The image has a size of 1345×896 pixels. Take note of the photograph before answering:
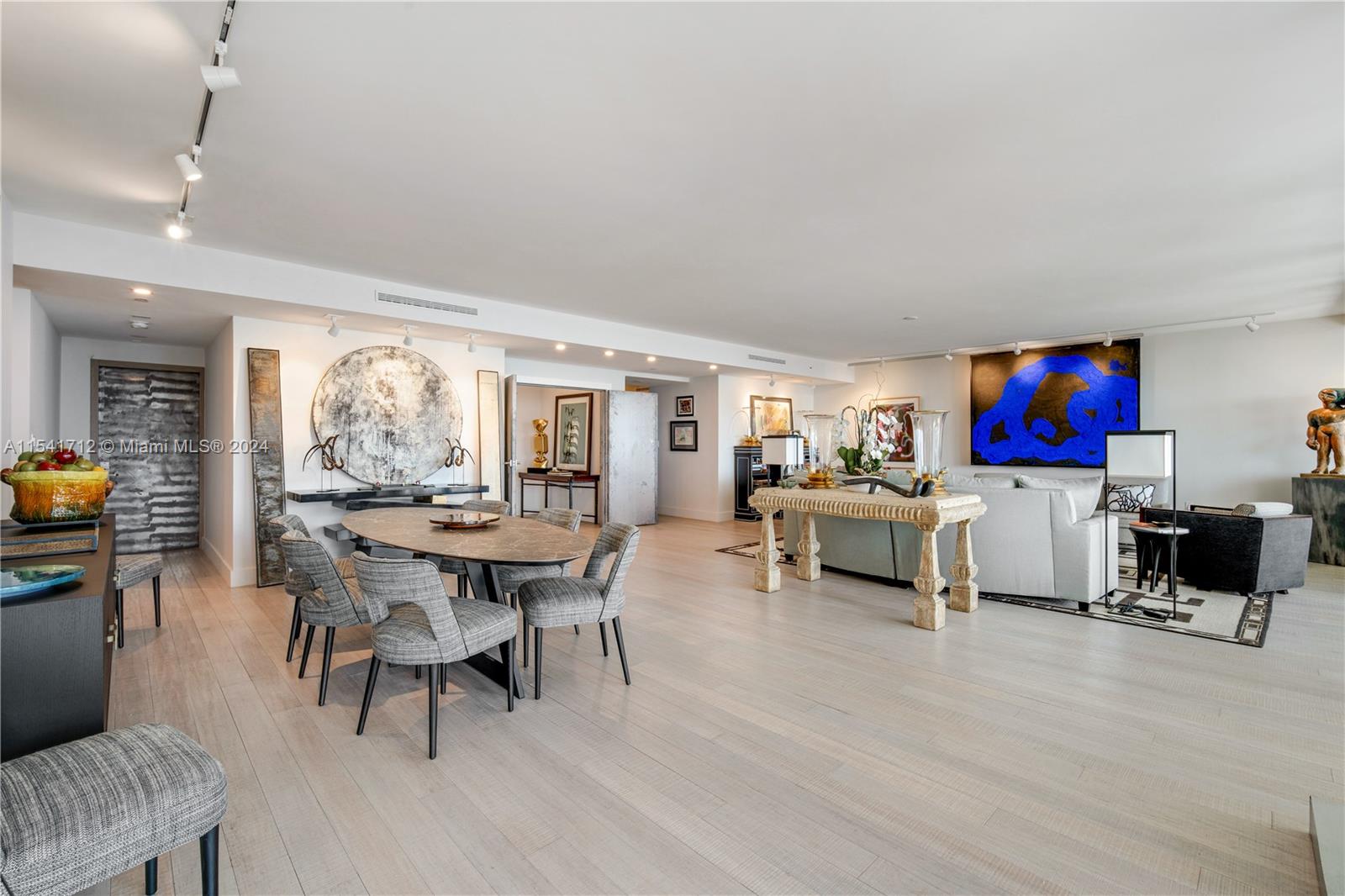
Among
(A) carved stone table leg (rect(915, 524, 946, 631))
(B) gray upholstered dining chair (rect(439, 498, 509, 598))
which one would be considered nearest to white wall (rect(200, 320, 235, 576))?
(B) gray upholstered dining chair (rect(439, 498, 509, 598))

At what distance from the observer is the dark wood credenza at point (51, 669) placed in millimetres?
1402

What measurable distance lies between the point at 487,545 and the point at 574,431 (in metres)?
6.67

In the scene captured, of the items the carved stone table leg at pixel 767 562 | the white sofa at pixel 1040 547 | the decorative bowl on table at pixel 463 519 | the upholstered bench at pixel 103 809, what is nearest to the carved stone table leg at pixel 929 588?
the white sofa at pixel 1040 547

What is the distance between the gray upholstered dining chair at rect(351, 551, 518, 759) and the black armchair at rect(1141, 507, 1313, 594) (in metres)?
5.04

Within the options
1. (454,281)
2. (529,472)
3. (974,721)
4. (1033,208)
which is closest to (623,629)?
(974,721)

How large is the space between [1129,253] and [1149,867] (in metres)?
4.15

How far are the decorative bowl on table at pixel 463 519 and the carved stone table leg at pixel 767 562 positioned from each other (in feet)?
7.19

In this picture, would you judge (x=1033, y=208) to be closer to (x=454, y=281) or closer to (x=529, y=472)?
(x=454, y=281)

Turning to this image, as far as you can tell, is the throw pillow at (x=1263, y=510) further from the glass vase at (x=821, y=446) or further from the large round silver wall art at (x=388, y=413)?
the large round silver wall art at (x=388, y=413)

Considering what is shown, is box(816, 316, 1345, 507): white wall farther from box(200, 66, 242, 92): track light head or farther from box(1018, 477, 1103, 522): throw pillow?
box(200, 66, 242, 92): track light head

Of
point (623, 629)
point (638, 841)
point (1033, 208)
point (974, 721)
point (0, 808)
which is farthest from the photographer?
point (623, 629)

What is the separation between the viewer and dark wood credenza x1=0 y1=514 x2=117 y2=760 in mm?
1402

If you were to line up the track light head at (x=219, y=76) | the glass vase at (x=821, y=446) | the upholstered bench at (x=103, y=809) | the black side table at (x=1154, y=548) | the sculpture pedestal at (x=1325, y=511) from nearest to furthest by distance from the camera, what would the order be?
1. the upholstered bench at (x=103, y=809)
2. the track light head at (x=219, y=76)
3. the black side table at (x=1154, y=548)
4. the glass vase at (x=821, y=446)
5. the sculpture pedestal at (x=1325, y=511)

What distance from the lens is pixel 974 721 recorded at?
8.86 feet
